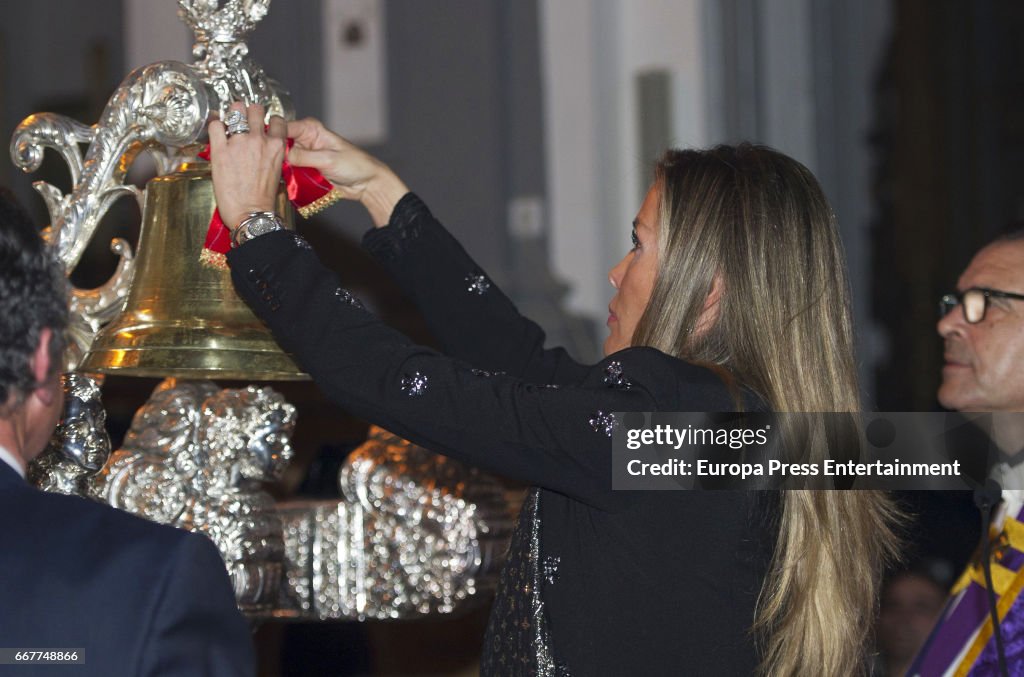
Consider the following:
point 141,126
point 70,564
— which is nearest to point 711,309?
point 141,126

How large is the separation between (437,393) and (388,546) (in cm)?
35

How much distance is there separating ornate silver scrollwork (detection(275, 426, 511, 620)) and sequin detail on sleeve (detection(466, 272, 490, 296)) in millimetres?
209

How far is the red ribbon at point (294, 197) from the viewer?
4.24 ft

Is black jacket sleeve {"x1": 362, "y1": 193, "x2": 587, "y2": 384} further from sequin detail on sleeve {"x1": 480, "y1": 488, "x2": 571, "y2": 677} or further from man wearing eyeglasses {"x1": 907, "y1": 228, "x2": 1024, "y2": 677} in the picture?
man wearing eyeglasses {"x1": 907, "y1": 228, "x2": 1024, "y2": 677}

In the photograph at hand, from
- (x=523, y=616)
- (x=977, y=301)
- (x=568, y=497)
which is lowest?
(x=523, y=616)

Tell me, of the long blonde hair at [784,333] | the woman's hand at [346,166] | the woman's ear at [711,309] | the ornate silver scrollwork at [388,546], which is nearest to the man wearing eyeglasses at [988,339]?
the long blonde hair at [784,333]

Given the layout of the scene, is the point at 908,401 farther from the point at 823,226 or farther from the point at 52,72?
the point at 52,72

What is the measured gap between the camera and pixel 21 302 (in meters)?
0.94

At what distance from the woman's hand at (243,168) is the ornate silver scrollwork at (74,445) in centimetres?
23

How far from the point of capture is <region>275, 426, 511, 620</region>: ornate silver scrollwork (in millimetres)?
1482

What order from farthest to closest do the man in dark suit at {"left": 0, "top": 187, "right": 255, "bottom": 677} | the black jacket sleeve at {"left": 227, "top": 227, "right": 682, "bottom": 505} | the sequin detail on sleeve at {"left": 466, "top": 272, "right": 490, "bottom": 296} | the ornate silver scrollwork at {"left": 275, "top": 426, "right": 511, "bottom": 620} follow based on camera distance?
the sequin detail on sleeve at {"left": 466, "top": 272, "right": 490, "bottom": 296}, the ornate silver scrollwork at {"left": 275, "top": 426, "right": 511, "bottom": 620}, the black jacket sleeve at {"left": 227, "top": 227, "right": 682, "bottom": 505}, the man in dark suit at {"left": 0, "top": 187, "right": 255, "bottom": 677}

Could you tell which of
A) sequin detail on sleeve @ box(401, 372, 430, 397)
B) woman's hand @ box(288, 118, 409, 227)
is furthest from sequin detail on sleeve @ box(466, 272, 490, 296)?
sequin detail on sleeve @ box(401, 372, 430, 397)

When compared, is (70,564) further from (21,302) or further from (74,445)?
(74,445)

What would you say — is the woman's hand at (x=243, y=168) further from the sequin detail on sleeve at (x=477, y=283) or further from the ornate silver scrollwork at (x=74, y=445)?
the sequin detail on sleeve at (x=477, y=283)
